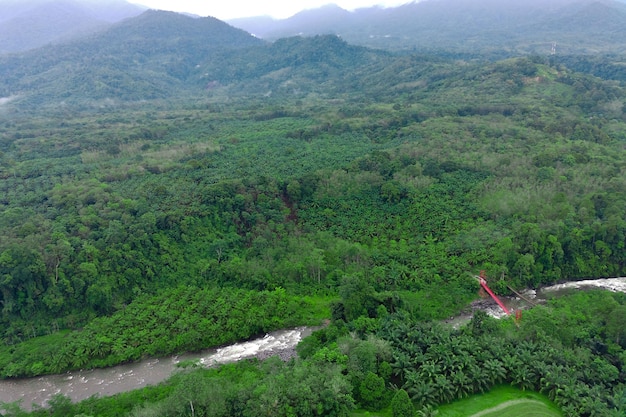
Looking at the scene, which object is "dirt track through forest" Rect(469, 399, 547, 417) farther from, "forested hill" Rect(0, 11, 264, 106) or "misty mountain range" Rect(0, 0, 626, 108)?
"forested hill" Rect(0, 11, 264, 106)

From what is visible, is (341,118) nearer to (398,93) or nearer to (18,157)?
(398,93)

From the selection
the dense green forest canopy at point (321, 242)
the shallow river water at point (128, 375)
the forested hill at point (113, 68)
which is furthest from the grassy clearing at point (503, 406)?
the forested hill at point (113, 68)

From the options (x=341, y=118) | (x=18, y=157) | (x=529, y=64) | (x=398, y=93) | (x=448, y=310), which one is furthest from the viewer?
(x=398, y=93)

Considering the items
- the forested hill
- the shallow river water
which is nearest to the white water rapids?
the shallow river water

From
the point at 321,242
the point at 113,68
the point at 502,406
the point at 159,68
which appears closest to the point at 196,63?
the point at 159,68

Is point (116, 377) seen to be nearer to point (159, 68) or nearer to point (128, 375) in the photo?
point (128, 375)

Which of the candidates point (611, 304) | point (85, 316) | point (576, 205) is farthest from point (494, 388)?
point (85, 316)

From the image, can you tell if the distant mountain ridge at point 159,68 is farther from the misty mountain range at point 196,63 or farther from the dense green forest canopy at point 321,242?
the dense green forest canopy at point 321,242
